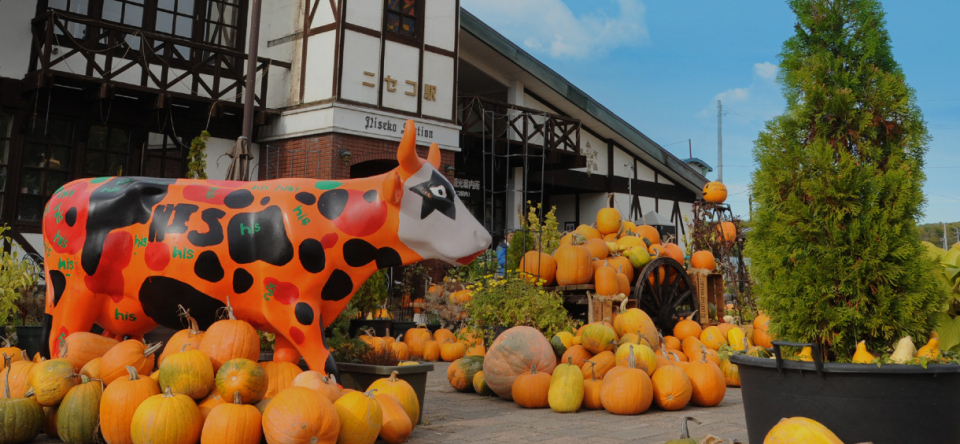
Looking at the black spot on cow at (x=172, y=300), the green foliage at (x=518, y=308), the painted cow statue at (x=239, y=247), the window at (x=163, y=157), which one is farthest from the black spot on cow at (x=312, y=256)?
the window at (x=163, y=157)

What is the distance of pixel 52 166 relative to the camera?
10.6 meters

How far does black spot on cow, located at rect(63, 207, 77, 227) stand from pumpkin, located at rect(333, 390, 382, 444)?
2.08m

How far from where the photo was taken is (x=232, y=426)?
3.58 m

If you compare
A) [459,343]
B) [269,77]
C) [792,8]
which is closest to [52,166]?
[269,77]

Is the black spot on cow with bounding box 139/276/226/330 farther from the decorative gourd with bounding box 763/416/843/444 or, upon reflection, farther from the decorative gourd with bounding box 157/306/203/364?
the decorative gourd with bounding box 763/416/843/444

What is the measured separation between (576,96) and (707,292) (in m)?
7.71

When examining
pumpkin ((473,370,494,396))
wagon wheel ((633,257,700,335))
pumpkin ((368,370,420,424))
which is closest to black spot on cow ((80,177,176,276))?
pumpkin ((368,370,420,424))

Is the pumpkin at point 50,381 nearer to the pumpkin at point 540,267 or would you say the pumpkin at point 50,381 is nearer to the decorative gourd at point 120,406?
the decorative gourd at point 120,406

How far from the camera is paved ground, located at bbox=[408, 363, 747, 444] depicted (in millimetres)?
4379

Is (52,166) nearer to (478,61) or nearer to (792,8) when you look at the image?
(478,61)

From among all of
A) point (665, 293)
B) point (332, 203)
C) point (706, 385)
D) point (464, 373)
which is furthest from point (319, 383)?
point (665, 293)

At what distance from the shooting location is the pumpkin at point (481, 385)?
6.29 m

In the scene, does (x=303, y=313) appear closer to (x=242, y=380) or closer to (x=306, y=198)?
(x=242, y=380)

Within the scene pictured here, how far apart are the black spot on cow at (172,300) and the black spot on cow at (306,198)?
79 cm
